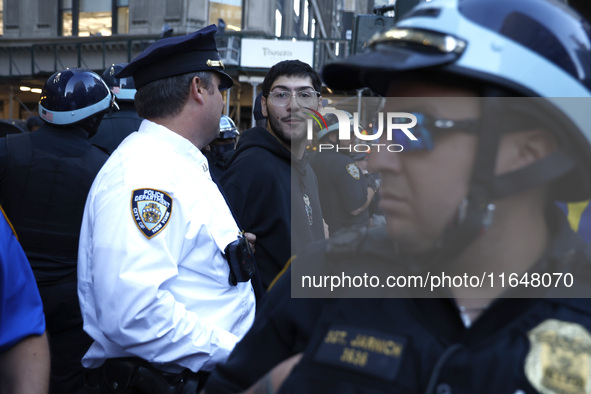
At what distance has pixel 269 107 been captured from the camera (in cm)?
420

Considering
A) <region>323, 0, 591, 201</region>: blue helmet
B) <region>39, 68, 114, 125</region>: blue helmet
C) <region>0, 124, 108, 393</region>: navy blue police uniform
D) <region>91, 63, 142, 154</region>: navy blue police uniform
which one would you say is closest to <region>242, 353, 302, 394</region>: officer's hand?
<region>323, 0, 591, 201</region>: blue helmet

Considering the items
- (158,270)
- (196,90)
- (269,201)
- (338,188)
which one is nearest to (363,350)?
(158,270)

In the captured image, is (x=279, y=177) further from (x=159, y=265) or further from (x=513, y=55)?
(x=513, y=55)

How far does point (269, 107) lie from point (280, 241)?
1.01 m

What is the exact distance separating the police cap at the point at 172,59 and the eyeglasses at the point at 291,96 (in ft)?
3.76

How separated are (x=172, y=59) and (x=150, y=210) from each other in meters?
0.89

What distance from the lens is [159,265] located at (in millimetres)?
2445

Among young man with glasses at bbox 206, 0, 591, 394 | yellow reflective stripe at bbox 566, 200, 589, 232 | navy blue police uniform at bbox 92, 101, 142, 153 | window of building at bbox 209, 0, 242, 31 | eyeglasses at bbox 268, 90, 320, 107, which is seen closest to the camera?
young man with glasses at bbox 206, 0, 591, 394

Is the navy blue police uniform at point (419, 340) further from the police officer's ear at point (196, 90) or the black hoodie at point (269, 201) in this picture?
the black hoodie at point (269, 201)

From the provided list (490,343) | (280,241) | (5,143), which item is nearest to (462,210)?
(490,343)

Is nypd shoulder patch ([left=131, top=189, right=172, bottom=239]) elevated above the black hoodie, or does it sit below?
above

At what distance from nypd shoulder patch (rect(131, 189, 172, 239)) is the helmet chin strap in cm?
141

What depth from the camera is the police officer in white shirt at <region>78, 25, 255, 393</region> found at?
2.43 m

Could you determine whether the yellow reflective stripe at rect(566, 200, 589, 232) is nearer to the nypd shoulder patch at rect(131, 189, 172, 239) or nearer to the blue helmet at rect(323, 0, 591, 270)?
A: the blue helmet at rect(323, 0, 591, 270)
